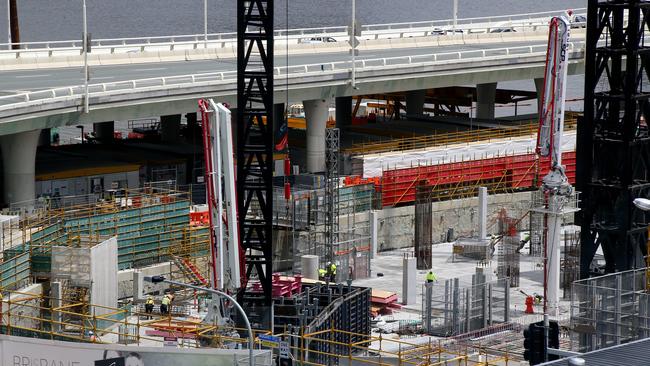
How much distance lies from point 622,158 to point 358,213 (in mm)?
21377

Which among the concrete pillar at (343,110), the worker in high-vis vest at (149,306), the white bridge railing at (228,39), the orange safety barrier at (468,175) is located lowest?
the worker in high-vis vest at (149,306)

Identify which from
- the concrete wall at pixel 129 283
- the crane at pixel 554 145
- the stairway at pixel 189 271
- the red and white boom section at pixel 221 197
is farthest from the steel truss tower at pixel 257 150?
the crane at pixel 554 145

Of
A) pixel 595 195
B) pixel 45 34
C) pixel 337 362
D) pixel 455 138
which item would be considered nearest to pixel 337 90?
pixel 455 138

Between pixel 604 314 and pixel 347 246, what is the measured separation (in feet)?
79.6

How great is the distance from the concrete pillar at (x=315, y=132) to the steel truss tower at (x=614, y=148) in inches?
1076

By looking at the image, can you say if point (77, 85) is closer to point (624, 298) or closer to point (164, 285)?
point (164, 285)

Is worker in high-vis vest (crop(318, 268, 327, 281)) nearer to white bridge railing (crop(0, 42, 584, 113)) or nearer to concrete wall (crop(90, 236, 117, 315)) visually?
white bridge railing (crop(0, 42, 584, 113))

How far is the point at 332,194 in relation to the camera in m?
64.4

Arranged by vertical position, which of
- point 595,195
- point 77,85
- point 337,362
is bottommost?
point 337,362

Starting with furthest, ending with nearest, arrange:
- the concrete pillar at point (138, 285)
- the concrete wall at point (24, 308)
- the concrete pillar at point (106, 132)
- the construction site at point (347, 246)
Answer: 1. the concrete pillar at point (106, 132)
2. the concrete pillar at point (138, 285)
3. the concrete wall at point (24, 308)
4. the construction site at point (347, 246)

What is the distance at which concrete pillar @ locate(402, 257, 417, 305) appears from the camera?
59281mm

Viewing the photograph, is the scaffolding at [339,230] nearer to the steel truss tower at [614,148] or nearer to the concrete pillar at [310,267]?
the concrete pillar at [310,267]

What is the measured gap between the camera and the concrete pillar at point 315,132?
79.1m

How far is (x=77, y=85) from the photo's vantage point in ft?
232
